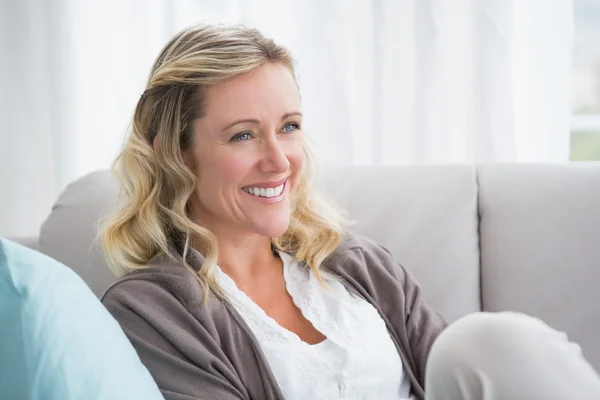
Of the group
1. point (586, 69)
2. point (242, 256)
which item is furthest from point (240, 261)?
point (586, 69)

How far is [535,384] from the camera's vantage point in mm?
960

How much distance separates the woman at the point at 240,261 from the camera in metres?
1.45

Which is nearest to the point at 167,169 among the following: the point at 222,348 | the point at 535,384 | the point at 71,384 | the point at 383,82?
the point at 222,348

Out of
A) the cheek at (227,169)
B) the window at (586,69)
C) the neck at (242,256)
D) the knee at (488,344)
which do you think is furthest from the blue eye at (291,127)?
the window at (586,69)

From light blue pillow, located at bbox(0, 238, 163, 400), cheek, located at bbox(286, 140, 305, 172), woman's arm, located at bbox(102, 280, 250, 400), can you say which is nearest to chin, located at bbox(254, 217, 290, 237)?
cheek, located at bbox(286, 140, 305, 172)

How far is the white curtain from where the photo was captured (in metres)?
2.46

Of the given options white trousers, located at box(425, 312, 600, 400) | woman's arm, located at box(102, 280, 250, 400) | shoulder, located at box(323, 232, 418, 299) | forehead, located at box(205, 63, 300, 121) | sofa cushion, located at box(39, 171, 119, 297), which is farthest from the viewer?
sofa cushion, located at box(39, 171, 119, 297)

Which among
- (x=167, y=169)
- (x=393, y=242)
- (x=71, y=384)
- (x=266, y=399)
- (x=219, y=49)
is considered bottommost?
(x=266, y=399)

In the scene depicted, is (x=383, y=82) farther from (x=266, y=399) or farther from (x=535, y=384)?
(x=535, y=384)

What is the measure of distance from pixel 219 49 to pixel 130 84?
1.30 m

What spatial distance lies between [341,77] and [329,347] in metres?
1.22

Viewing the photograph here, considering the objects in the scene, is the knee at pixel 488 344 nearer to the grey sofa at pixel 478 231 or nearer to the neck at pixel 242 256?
the neck at pixel 242 256

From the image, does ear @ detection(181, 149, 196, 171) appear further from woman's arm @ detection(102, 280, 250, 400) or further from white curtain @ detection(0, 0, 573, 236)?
white curtain @ detection(0, 0, 573, 236)

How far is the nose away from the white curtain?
1.06 m
